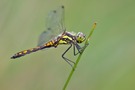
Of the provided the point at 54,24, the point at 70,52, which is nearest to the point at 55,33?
the point at 54,24

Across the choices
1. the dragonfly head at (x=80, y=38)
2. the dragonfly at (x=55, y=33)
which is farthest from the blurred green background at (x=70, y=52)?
the dragonfly head at (x=80, y=38)

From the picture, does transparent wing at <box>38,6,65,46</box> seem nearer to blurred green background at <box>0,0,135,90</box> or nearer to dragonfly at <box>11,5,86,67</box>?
dragonfly at <box>11,5,86,67</box>

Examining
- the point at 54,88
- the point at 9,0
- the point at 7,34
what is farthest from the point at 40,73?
the point at 9,0

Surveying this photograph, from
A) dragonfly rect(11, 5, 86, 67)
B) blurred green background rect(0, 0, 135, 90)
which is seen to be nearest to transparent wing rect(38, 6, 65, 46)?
dragonfly rect(11, 5, 86, 67)

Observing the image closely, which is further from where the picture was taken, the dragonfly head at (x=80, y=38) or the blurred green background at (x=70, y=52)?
the blurred green background at (x=70, y=52)

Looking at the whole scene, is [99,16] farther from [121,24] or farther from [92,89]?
[92,89]

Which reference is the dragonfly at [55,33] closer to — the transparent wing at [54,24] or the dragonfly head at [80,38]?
the transparent wing at [54,24]

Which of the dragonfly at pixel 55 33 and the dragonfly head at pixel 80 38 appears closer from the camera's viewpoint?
the dragonfly head at pixel 80 38
